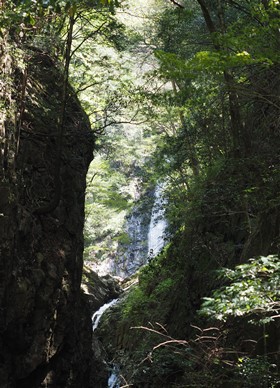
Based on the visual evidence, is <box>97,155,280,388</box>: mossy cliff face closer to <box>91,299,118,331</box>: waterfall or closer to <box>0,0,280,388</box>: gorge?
<box>0,0,280,388</box>: gorge

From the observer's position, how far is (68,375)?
7.68 meters

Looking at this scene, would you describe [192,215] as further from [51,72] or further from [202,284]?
[51,72]

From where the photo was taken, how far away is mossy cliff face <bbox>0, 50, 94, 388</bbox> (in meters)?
6.03

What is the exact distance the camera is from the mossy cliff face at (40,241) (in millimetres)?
6027

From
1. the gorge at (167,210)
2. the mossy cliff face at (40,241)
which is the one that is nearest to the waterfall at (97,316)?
the gorge at (167,210)

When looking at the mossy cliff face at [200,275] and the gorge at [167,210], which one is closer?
the gorge at [167,210]

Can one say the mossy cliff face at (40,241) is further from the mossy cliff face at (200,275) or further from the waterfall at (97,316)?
the waterfall at (97,316)

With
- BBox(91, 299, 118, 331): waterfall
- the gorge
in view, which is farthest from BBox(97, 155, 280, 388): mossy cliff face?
BBox(91, 299, 118, 331): waterfall

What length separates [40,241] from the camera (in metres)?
7.20

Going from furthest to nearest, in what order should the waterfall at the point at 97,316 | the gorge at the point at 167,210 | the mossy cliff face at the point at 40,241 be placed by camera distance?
the waterfall at the point at 97,316 < the mossy cliff face at the point at 40,241 < the gorge at the point at 167,210

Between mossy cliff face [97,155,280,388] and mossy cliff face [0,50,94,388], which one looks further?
mossy cliff face [0,50,94,388]

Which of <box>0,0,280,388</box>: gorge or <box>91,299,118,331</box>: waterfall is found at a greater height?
<box>0,0,280,388</box>: gorge

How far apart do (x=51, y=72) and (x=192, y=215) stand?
15.2 feet

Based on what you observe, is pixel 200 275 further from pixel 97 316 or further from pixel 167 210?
pixel 97 316
